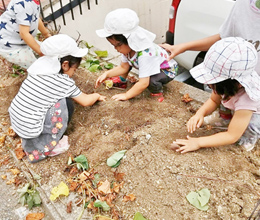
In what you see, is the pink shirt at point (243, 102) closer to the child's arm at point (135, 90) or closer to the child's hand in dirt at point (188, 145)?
the child's hand in dirt at point (188, 145)

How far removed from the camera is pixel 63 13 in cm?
489

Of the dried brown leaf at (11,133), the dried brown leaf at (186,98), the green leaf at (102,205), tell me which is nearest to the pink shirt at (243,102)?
the dried brown leaf at (186,98)

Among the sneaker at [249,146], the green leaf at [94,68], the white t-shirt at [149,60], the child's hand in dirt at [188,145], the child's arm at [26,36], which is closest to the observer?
the child's hand in dirt at [188,145]

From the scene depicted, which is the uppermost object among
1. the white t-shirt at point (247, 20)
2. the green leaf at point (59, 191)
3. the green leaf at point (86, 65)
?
the white t-shirt at point (247, 20)

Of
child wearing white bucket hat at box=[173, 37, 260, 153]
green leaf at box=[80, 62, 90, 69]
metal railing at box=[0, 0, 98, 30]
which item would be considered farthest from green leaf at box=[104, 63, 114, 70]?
child wearing white bucket hat at box=[173, 37, 260, 153]

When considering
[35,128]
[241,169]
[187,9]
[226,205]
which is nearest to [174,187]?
[226,205]

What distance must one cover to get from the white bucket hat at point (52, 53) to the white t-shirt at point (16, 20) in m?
0.83

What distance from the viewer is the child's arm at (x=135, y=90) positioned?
294 cm

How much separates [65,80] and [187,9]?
1.79m

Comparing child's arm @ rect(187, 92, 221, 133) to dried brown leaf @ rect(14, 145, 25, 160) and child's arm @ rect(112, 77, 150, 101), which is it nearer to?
child's arm @ rect(112, 77, 150, 101)

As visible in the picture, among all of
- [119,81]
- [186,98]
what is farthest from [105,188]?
[119,81]

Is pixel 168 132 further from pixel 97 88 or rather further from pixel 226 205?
pixel 97 88

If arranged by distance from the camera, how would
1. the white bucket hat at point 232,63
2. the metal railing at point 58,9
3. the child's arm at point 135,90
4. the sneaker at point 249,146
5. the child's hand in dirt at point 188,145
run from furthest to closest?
the metal railing at point 58,9 → the child's arm at point 135,90 → the sneaker at point 249,146 → the child's hand in dirt at point 188,145 → the white bucket hat at point 232,63

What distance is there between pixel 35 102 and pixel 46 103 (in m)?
0.09
